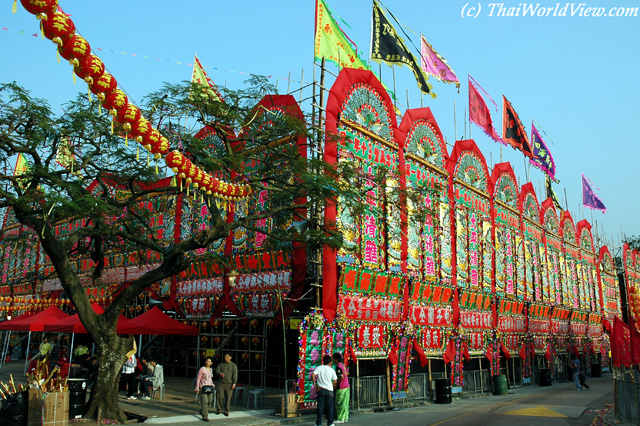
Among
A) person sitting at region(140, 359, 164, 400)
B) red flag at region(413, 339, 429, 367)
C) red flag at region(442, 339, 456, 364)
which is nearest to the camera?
person sitting at region(140, 359, 164, 400)

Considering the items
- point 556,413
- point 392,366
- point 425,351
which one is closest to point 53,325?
point 392,366

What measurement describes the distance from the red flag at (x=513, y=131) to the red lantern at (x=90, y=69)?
84.0ft

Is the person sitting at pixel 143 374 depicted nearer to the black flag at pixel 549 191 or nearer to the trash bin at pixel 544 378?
the trash bin at pixel 544 378

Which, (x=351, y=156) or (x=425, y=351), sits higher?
(x=351, y=156)

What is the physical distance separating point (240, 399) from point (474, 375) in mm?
11133

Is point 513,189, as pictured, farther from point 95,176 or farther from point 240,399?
point 95,176

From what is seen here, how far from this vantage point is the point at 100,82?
8.89m

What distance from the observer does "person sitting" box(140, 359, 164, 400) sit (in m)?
17.3

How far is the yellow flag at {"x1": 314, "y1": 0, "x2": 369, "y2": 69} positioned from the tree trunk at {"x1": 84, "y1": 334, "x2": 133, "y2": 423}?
11.6 meters

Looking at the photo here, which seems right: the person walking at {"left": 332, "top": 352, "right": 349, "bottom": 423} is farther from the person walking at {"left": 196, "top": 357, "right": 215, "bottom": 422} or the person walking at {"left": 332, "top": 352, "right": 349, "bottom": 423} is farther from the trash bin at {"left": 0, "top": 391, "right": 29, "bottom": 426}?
the trash bin at {"left": 0, "top": 391, "right": 29, "bottom": 426}

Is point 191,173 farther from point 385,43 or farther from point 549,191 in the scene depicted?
point 549,191

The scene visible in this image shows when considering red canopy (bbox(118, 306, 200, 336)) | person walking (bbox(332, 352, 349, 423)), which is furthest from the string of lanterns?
red canopy (bbox(118, 306, 200, 336))

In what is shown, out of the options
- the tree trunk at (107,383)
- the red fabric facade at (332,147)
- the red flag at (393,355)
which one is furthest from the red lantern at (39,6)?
the red flag at (393,355)

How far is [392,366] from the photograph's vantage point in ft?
62.0
